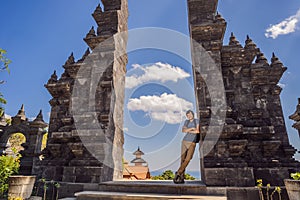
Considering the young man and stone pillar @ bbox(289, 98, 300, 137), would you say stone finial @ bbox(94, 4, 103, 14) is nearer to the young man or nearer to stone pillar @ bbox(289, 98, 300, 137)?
the young man

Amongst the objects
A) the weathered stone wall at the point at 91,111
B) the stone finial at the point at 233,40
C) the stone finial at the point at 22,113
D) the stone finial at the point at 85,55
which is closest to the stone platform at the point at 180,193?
the weathered stone wall at the point at 91,111

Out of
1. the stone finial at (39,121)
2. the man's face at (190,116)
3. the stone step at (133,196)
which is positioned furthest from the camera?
the stone finial at (39,121)

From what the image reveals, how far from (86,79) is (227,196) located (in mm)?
5422

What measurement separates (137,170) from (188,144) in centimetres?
723

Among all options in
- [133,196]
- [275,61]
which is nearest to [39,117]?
[133,196]

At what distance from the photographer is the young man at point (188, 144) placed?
507 cm

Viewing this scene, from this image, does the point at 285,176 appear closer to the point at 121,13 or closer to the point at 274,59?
the point at 274,59

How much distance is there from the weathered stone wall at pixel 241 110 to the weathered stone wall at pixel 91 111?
276 centimetres

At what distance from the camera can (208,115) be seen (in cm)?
517

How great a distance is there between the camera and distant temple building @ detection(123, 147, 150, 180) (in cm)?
998

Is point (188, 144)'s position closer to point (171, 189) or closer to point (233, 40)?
point (171, 189)

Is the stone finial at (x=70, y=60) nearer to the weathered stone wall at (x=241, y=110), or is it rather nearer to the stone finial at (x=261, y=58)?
the weathered stone wall at (x=241, y=110)

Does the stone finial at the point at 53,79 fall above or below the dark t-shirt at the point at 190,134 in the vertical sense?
above

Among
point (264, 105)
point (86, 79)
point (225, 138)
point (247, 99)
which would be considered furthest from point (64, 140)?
point (264, 105)
